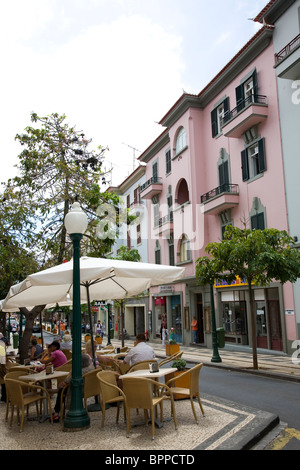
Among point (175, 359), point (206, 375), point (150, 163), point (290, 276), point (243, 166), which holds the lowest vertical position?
point (206, 375)

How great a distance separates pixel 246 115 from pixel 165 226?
11.5 metres

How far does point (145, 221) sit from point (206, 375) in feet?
72.6

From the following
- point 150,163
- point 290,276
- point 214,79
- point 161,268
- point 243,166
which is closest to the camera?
point 161,268

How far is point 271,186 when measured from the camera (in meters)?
19.0

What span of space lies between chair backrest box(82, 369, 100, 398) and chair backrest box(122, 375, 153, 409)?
43.2 inches

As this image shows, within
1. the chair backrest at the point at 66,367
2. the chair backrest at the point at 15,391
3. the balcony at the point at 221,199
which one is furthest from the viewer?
the balcony at the point at 221,199

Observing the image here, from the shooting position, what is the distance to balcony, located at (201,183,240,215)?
21297 millimetres

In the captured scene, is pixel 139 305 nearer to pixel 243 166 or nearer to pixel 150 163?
pixel 150 163

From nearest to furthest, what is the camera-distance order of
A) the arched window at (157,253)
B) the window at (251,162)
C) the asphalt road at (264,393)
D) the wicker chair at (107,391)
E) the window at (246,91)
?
the asphalt road at (264,393), the wicker chair at (107,391), the window at (246,91), the window at (251,162), the arched window at (157,253)

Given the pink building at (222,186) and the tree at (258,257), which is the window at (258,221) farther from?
the tree at (258,257)

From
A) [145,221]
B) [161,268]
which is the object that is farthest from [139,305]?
[161,268]

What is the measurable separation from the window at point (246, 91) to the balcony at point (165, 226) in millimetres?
10032

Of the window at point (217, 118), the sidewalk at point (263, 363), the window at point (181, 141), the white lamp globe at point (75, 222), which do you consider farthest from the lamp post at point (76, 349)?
the window at point (181, 141)

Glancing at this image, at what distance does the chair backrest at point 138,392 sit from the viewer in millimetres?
6133
